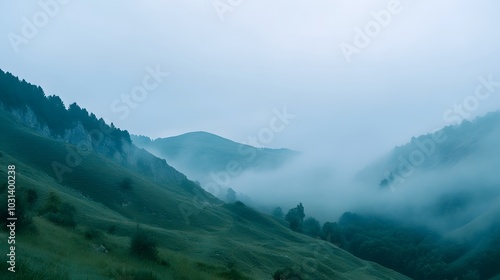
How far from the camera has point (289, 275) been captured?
46719mm

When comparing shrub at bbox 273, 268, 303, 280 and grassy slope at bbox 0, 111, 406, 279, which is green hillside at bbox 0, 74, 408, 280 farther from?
shrub at bbox 273, 268, 303, 280

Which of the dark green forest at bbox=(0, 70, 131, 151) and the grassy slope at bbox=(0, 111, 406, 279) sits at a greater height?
the dark green forest at bbox=(0, 70, 131, 151)

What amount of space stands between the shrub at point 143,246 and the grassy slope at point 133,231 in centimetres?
100

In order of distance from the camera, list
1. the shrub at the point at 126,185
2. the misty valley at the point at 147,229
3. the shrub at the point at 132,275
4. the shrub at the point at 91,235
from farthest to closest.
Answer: the shrub at the point at 126,185, the shrub at the point at 91,235, the misty valley at the point at 147,229, the shrub at the point at 132,275

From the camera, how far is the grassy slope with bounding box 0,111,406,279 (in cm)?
2418

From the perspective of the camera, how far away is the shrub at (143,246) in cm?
3086

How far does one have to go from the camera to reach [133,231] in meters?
54.4

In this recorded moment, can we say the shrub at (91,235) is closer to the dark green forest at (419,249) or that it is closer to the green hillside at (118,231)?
the green hillside at (118,231)

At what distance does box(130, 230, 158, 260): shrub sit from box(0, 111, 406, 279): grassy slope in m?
1.00

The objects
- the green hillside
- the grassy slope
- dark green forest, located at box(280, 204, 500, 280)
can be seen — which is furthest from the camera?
dark green forest, located at box(280, 204, 500, 280)

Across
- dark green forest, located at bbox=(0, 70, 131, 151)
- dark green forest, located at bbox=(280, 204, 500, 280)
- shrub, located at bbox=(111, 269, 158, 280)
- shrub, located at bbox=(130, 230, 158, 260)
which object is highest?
dark green forest, located at bbox=(0, 70, 131, 151)

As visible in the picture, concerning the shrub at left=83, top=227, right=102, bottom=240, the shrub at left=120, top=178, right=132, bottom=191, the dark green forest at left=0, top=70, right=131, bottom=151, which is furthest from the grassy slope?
the dark green forest at left=0, top=70, right=131, bottom=151

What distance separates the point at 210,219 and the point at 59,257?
249 feet

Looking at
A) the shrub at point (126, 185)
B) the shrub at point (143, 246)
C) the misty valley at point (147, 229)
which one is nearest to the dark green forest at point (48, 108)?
the misty valley at point (147, 229)
